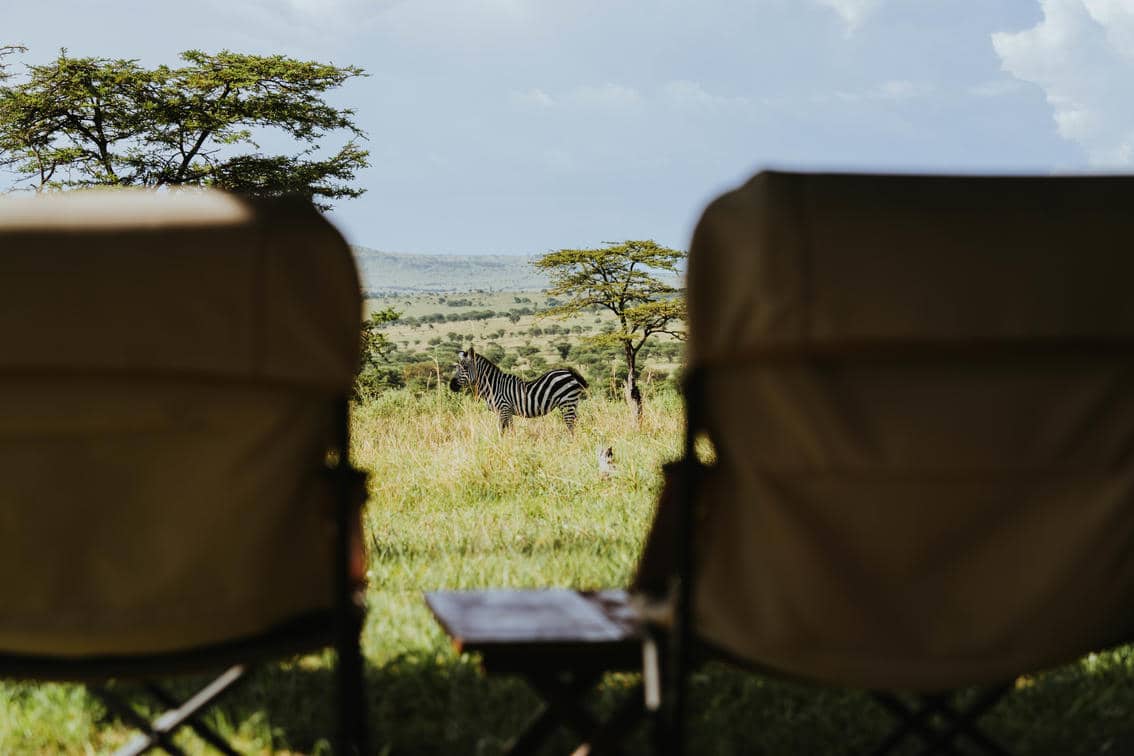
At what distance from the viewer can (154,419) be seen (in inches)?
59.4

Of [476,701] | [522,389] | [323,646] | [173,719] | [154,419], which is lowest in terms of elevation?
[522,389]

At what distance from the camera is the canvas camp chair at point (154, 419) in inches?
59.6

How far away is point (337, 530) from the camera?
1.62 metres

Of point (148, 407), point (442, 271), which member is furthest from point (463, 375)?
point (442, 271)

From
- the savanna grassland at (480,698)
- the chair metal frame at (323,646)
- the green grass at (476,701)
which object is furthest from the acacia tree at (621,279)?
the chair metal frame at (323,646)

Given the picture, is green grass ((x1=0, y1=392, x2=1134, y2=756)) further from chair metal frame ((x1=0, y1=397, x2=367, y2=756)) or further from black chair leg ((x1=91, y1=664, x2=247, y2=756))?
black chair leg ((x1=91, y1=664, x2=247, y2=756))

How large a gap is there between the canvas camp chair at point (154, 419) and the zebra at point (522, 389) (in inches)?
535

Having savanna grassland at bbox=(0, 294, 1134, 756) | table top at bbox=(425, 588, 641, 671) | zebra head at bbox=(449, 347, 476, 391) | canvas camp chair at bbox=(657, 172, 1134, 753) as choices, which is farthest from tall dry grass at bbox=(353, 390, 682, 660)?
zebra head at bbox=(449, 347, 476, 391)

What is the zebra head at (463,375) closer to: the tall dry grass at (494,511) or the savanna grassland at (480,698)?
the tall dry grass at (494,511)

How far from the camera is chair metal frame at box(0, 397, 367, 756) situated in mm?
1594

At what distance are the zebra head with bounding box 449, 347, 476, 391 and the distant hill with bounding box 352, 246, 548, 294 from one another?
97546 millimetres

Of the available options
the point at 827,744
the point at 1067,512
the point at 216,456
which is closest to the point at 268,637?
the point at 216,456

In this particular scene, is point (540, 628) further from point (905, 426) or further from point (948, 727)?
point (948, 727)

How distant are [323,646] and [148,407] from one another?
464 mm
